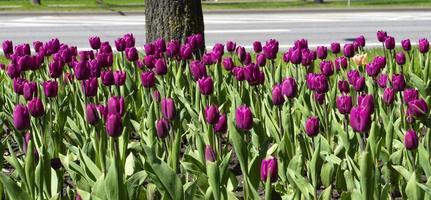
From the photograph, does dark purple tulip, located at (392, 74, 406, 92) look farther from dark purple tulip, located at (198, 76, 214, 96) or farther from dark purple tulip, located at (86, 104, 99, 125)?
dark purple tulip, located at (86, 104, 99, 125)

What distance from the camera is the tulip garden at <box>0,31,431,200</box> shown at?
2275 mm

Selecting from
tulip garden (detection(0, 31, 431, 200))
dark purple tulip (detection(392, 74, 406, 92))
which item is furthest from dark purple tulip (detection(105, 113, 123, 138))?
dark purple tulip (detection(392, 74, 406, 92))

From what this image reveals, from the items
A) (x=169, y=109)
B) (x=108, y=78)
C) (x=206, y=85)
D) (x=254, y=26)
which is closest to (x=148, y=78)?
(x=108, y=78)

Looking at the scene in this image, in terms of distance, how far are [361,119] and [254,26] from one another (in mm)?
13357

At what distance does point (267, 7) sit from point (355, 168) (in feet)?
61.3

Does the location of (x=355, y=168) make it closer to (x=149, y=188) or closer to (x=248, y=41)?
(x=149, y=188)

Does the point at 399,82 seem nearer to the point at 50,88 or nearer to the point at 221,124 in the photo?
the point at 221,124

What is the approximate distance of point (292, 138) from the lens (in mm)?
2990

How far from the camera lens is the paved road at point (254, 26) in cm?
1328

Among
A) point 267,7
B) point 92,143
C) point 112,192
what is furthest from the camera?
point 267,7

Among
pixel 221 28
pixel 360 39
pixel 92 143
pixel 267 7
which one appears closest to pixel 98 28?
pixel 221 28

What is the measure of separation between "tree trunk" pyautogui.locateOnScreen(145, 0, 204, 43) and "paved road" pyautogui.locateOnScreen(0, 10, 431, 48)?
600 cm

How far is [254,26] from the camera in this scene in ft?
50.9

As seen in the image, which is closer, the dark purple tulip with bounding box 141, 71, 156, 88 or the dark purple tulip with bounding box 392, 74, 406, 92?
the dark purple tulip with bounding box 392, 74, 406, 92
